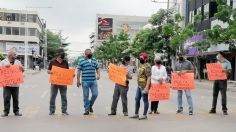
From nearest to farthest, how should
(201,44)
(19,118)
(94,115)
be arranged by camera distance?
(19,118)
(94,115)
(201,44)

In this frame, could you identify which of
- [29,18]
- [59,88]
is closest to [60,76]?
[59,88]

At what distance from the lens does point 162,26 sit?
59688 mm

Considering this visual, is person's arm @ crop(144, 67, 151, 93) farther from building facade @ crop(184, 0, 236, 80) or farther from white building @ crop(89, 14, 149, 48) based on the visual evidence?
white building @ crop(89, 14, 149, 48)

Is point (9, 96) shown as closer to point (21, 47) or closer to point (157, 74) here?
point (157, 74)

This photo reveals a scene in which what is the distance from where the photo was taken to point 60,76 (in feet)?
48.4

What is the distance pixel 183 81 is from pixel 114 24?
175 m

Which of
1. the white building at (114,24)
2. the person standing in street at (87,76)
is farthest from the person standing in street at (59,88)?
the white building at (114,24)

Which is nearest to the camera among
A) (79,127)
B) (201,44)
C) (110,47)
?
(79,127)

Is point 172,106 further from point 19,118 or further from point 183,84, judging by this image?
point 19,118

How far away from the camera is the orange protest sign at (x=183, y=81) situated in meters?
15.9

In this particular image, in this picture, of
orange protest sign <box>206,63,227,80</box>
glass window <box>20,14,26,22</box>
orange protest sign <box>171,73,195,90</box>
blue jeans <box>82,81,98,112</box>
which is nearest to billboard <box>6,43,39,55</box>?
glass window <box>20,14,26,22</box>

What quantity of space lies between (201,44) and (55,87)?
39.7 meters

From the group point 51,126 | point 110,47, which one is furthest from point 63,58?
point 110,47

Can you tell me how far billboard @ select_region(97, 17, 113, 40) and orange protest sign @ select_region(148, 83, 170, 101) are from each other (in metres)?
170
